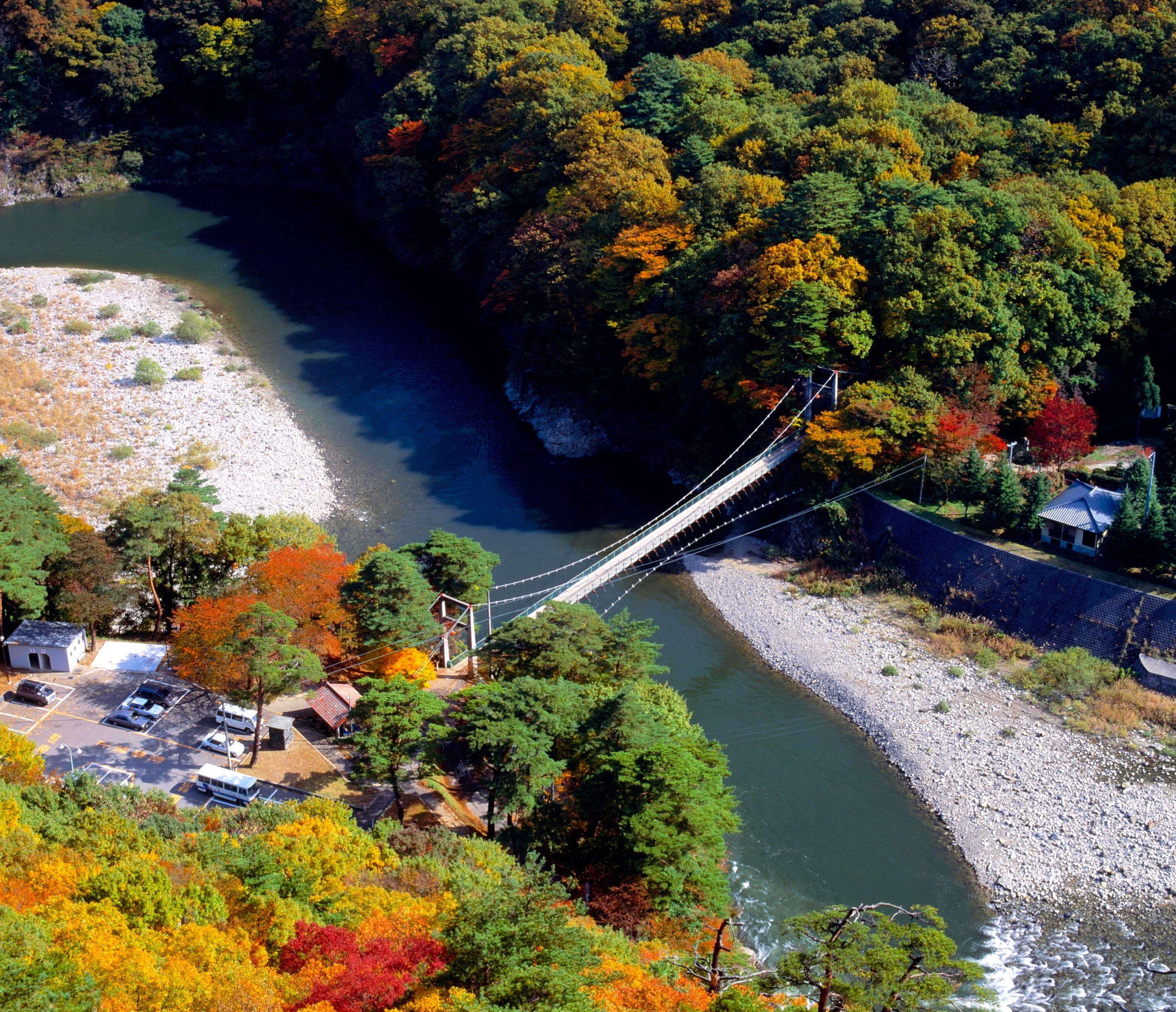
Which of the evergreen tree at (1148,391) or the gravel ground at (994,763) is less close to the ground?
the evergreen tree at (1148,391)

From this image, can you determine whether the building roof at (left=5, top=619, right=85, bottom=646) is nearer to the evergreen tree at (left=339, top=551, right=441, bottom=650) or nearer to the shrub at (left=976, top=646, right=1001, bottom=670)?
the evergreen tree at (left=339, top=551, right=441, bottom=650)

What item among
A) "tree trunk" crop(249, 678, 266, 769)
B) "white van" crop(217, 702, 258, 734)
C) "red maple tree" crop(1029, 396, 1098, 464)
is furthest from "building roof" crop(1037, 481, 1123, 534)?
"white van" crop(217, 702, 258, 734)

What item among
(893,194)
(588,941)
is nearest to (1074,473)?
(893,194)

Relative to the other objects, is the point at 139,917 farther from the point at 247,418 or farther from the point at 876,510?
the point at 247,418

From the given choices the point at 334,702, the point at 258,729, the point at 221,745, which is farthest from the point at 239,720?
the point at 334,702

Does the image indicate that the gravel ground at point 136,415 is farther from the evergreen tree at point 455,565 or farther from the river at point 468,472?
the evergreen tree at point 455,565

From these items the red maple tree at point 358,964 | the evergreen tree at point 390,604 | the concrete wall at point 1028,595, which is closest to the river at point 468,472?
the concrete wall at point 1028,595
